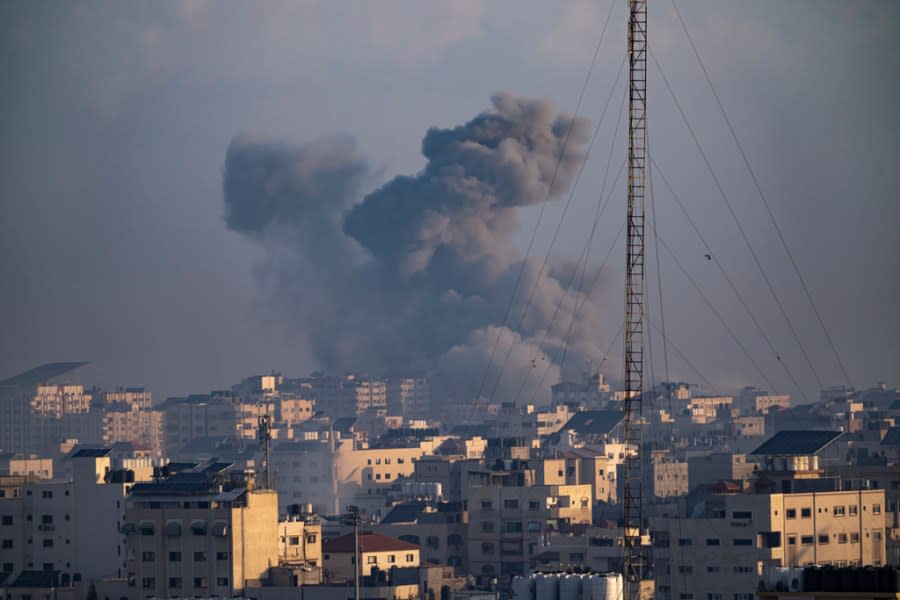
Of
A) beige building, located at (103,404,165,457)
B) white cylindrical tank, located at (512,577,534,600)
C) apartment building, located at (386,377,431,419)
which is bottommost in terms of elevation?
white cylindrical tank, located at (512,577,534,600)

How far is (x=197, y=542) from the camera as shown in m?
47.7

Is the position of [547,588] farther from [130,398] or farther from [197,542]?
[130,398]

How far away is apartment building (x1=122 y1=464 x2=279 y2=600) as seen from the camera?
47.4 meters

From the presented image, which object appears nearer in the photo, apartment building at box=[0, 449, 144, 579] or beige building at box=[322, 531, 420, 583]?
beige building at box=[322, 531, 420, 583]

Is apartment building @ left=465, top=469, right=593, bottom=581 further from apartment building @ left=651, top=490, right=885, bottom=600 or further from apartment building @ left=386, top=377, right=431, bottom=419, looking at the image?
apartment building @ left=386, top=377, right=431, bottom=419

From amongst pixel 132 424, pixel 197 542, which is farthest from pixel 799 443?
pixel 132 424

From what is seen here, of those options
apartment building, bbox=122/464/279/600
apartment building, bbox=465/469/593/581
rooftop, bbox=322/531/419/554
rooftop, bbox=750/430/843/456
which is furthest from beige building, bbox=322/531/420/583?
rooftop, bbox=750/430/843/456

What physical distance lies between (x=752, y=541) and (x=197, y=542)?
10.3m

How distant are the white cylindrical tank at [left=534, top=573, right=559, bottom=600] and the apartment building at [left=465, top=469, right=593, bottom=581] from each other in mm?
24524

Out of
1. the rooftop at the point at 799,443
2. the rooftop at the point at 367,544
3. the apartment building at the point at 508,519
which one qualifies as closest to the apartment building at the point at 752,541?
the rooftop at the point at 367,544

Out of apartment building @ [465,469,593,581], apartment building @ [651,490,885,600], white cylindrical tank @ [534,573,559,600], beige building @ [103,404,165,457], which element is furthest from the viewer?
beige building @ [103,404,165,457]

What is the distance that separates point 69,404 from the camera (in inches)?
5497

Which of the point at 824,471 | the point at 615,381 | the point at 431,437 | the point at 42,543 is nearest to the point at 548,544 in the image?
the point at 824,471

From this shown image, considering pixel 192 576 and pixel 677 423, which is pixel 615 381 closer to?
pixel 677 423
